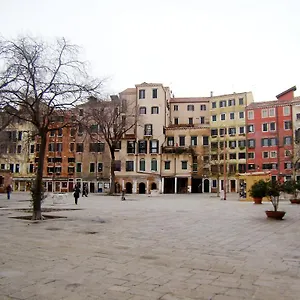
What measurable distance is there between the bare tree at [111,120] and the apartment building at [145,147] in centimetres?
317

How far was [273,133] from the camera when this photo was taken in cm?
6588

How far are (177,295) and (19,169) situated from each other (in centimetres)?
7716

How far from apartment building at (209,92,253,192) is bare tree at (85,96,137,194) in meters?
16.9

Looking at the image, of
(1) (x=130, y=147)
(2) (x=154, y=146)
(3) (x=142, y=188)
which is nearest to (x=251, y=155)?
(2) (x=154, y=146)

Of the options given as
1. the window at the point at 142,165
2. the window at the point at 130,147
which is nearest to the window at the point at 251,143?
the window at the point at 142,165

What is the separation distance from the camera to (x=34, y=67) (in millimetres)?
15289

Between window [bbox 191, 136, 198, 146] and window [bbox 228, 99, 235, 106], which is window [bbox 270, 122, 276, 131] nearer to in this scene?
window [bbox 228, 99, 235, 106]

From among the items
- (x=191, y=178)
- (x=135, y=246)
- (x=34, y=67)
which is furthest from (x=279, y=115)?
(x=135, y=246)

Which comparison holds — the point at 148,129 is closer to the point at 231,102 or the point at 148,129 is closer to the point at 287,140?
the point at 231,102

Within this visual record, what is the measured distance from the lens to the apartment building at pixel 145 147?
66688 millimetres

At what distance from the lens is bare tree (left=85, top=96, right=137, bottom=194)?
17.3 meters

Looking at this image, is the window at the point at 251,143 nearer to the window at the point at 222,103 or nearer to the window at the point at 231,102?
the window at the point at 231,102

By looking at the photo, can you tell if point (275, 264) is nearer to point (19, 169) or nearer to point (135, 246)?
point (135, 246)

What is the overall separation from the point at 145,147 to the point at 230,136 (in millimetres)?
16762
